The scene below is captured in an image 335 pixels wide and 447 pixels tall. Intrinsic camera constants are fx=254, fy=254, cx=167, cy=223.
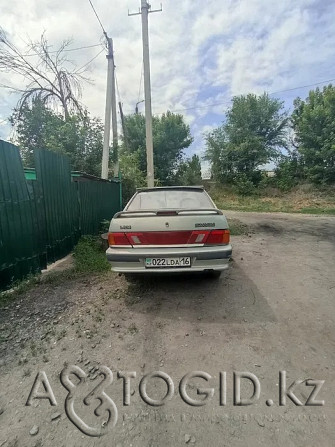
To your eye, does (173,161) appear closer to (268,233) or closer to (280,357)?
(268,233)

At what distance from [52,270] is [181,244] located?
2478 millimetres

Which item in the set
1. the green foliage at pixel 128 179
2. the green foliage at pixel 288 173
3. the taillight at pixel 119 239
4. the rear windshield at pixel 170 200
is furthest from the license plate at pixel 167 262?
the green foliage at pixel 288 173

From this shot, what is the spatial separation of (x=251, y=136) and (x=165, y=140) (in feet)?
27.1

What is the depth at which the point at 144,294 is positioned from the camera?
11.4ft

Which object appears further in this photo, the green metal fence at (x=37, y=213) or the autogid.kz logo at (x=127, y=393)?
the green metal fence at (x=37, y=213)

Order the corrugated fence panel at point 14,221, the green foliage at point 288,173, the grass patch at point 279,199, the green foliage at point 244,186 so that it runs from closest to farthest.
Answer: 1. the corrugated fence panel at point 14,221
2. the grass patch at point 279,199
3. the green foliage at point 288,173
4. the green foliage at point 244,186

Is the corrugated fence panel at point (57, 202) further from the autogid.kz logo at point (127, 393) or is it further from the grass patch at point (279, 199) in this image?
the grass patch at point (279, 199)

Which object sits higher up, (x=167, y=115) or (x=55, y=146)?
(x=167, y=115)

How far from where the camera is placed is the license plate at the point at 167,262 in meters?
3.15

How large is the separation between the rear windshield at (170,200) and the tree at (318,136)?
19251 mm

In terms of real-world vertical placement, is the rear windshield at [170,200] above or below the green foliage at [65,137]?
below

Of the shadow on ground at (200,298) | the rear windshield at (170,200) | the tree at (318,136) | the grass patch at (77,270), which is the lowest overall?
the shadow on ground at (200,298)

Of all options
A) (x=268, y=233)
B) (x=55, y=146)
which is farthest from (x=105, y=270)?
(x=55, y=146)

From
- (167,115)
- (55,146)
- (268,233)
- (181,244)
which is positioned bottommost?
(268,233)
